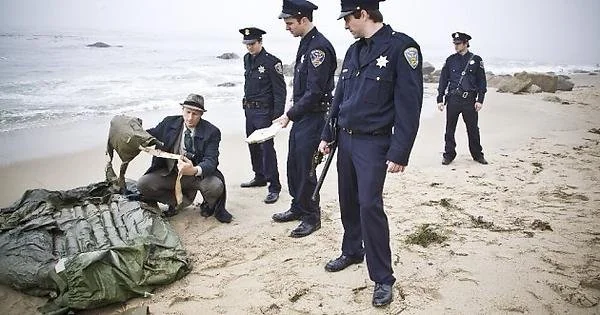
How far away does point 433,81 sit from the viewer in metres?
18.3

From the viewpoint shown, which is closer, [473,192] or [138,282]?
[138,282]

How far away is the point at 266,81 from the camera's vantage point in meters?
5.09

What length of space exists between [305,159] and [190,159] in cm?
120

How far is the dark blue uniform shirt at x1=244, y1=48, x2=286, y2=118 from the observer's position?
5.05 m

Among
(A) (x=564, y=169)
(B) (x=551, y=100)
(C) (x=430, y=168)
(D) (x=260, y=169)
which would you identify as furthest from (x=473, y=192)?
(B) (x=551, y=100)

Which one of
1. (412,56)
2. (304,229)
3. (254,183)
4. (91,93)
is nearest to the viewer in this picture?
(412,56)

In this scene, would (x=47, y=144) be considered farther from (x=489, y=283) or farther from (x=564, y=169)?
(x=564, y=169)

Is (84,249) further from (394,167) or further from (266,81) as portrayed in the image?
(266,81)

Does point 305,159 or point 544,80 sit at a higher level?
point 544,80

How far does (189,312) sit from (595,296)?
8.87 ft

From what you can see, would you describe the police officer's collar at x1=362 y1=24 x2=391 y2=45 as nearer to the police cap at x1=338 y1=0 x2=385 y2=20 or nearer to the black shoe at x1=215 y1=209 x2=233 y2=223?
the police cap at x1=338 y1=0 x2=385 y2=20

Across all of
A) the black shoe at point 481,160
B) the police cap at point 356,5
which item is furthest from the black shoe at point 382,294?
the black shoe at point 481,160

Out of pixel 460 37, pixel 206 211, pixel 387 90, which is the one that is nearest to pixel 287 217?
pixel 206 211

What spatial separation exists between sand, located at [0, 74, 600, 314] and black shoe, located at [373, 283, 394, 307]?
0.06 meters
